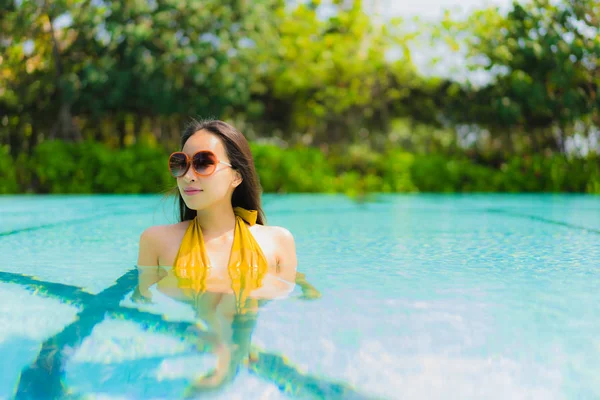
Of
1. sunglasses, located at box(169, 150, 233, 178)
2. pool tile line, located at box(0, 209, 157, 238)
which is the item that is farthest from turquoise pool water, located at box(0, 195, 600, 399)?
pool tile line, located at box(0, 209, 157, 238)

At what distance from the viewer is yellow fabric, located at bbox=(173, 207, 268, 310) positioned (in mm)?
2781

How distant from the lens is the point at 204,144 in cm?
279

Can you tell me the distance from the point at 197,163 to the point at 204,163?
0.10 feet

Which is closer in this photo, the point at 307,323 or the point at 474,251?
the point at 307,323


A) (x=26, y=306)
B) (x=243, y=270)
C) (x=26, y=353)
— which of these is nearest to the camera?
(x=26, y=353)

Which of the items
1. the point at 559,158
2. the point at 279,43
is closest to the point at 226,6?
the point at 279,43

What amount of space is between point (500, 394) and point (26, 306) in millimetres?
1946

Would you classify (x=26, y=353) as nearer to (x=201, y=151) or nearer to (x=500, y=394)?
(x=201, y=151)

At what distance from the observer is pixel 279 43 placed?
14750mm

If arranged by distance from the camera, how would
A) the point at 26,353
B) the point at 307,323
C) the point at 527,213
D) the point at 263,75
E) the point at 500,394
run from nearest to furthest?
1. the point at 500,394
2. the point at 26,353
3. the point at 307,323
4. the point at 527,213
5. the point at 263,75

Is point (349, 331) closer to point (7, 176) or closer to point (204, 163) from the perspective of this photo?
point (204, 163)

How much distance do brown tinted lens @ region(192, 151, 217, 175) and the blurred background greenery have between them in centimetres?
1071

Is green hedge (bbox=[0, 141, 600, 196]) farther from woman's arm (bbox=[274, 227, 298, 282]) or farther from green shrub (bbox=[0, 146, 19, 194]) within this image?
woman's arm (bbox=[274, 227, 298, 282])

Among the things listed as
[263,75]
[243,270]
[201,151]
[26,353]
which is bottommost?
[26,353]
